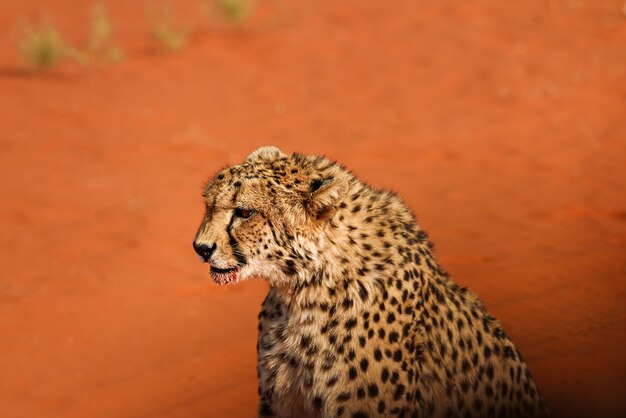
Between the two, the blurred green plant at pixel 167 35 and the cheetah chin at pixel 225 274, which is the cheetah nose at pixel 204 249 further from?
the blurred green plant at pixel 167 35

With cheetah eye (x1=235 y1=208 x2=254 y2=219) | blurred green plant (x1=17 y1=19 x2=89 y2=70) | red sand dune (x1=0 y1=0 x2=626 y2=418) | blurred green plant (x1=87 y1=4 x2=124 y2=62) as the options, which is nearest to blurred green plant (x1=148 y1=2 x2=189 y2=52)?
red sand dune (x1=0 y1=0 x2=626 y2=418)

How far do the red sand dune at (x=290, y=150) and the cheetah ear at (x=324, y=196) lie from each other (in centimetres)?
147

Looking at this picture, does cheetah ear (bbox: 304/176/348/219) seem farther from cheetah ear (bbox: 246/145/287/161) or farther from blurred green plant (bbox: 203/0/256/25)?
blurred green plant (bbox: 203/0/256/25)

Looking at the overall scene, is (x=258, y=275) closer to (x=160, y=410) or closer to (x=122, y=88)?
(x=160, y=410)

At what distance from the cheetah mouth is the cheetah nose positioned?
0.06 metres

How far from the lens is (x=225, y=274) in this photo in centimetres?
303

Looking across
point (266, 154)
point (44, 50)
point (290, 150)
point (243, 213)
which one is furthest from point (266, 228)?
point (44, 50)

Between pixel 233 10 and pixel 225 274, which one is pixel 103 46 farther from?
pixel 225 274

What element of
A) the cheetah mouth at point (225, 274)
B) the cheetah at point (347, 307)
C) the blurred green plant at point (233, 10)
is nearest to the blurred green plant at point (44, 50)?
the blurred green plant at point (233, 10)

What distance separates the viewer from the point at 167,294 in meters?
5.25

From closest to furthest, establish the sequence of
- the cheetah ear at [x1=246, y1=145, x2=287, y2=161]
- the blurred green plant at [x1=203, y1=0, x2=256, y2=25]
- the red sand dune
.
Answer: the cheetah ear at [x1=246, y1=145, x2=287, y2=161]
the red sand dune
the blurred green plant at [x1=203, y1=0, x2=256, y2=25]

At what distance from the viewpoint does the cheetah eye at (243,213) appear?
2980mm

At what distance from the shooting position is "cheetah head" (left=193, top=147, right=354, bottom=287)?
2943 mm

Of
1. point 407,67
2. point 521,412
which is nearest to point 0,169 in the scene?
point 407,67
